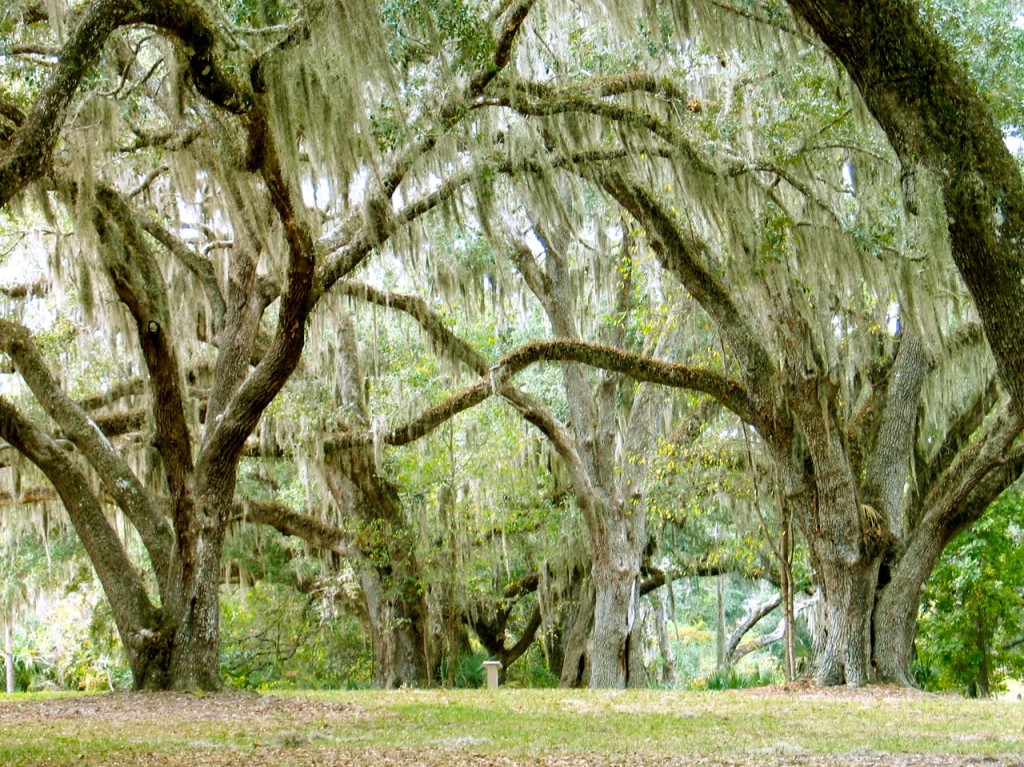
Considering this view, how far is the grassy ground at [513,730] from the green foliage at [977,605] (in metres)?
5.88

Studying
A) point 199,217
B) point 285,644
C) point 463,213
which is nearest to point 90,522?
point 199,217

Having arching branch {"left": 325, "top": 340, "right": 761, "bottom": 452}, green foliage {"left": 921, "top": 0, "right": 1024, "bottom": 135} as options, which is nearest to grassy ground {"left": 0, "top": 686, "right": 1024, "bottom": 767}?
arching branch {"left": 325, "top": 340, "right": 761, "bottom": 452}

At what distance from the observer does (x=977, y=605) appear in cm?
1555

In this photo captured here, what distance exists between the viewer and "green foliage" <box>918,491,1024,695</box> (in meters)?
15.1

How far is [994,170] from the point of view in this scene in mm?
4602

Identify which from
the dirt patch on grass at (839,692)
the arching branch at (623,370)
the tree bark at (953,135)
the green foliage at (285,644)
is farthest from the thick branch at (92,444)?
the green foliage at (285,644)

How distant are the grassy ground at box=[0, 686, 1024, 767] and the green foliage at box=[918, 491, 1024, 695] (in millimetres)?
5881

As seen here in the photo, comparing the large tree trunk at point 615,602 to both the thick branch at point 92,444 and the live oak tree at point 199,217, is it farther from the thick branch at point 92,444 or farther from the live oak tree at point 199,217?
the thick branch at point 92,444

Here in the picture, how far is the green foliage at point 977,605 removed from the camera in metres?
15.1

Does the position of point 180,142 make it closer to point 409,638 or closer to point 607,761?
point 607,761

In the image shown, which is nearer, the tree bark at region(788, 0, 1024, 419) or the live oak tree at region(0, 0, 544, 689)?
the tree bark at region(788, 0, 1024, 419)

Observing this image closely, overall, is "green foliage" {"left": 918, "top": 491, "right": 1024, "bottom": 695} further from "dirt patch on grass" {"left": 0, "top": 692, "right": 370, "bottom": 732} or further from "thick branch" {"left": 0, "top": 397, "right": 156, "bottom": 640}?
"thick branch" {"left": 0, "top": 397, "right": 156, "bottom": 640}

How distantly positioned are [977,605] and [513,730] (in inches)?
435

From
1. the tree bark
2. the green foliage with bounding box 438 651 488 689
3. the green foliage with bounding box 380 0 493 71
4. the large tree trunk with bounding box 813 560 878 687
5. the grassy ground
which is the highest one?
the green foliage with bounding box 380 0 493 71
